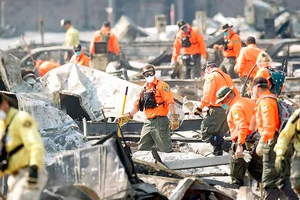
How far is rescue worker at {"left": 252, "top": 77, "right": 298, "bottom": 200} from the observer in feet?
40.1

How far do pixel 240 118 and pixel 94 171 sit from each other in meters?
2.70

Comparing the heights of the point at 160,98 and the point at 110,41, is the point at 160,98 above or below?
above

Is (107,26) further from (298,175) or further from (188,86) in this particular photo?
(298,175)

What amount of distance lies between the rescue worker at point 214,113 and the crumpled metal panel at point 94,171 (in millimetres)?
5087

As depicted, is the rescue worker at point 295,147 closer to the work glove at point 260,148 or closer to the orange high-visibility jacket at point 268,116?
the orange high-visibility jacket at point 268,116

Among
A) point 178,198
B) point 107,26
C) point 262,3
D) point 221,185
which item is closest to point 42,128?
point 221,185

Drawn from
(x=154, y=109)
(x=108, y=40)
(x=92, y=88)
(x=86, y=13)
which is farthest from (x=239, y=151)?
(x=86, y=13)

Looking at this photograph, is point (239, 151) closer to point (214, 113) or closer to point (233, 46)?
point (214, 113)

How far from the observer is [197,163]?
45.6 ft

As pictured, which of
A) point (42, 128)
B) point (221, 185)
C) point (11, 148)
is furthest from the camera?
point (42, 128)

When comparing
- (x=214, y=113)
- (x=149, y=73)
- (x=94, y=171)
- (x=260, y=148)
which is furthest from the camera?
(x=214, y=113)

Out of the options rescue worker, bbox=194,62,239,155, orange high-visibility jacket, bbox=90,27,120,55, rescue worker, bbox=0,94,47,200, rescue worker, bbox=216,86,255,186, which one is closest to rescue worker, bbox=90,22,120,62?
orange high-visibility jacket, bbox=90,27,120,55

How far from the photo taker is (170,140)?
16.1m

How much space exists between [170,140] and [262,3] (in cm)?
2620
